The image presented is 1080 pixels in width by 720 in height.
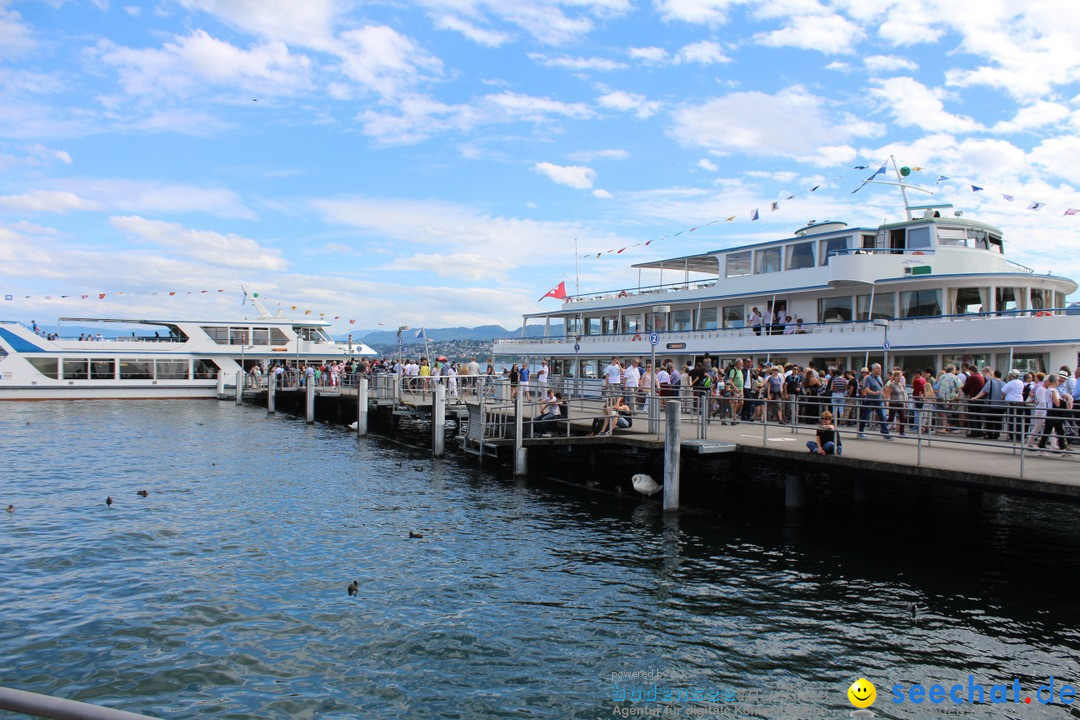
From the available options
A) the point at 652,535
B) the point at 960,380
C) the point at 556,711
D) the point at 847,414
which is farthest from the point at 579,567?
the point at 960,380

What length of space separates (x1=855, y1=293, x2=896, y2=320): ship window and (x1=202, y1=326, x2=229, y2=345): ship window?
45285 mm

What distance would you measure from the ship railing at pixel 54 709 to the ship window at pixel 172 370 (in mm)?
56829

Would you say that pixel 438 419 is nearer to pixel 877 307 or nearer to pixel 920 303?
pixel 877 307

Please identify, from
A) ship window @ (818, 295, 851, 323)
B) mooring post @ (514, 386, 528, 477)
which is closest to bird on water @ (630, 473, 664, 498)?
mooring post @ (514, 386, 528, 477)

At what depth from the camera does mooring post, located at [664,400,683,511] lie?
16.4m

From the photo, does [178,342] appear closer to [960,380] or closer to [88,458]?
[88,458]

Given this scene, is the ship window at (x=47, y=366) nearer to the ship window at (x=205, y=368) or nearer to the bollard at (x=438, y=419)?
the ship window at (x=205, y=368)

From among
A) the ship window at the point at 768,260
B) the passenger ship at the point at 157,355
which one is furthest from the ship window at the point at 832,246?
the passenger ship at the point at 157,355

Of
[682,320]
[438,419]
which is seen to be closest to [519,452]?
[438,419]

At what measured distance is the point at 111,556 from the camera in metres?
13.1

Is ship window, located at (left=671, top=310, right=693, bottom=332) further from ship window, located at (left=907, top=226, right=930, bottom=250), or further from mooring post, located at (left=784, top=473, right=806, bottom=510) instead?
mooring post, located at (left=784, top=473, right=806, bottom=510)

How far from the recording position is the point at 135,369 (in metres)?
52.8

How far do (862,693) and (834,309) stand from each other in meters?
21.7

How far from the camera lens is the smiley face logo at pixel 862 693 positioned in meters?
7.97
